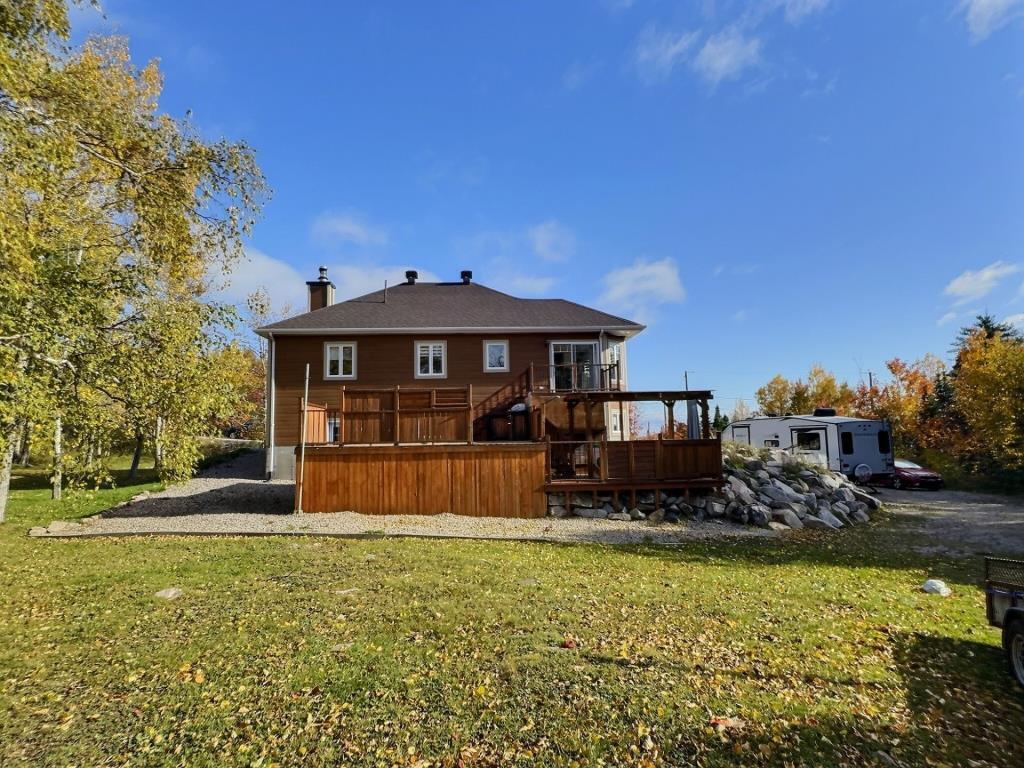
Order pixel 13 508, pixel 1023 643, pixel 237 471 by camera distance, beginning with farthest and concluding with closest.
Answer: pixel 237 471, pixel 13 508, pixel 1023 643

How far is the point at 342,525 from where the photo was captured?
11.7 meters

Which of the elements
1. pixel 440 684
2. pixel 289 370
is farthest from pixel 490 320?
pixel 440 684

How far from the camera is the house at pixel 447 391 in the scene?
535 inches

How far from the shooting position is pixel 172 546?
9398 mm

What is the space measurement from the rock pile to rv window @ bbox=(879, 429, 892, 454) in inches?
294

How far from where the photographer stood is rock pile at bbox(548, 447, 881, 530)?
13477 mm

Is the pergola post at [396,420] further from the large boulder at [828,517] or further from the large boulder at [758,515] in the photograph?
the large boulder at [828,517]

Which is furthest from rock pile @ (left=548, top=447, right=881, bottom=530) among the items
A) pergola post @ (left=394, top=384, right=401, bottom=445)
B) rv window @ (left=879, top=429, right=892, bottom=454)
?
rv window @ (left=879, top=429, right=892, bottom=454)

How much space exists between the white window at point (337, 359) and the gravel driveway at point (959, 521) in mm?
17644

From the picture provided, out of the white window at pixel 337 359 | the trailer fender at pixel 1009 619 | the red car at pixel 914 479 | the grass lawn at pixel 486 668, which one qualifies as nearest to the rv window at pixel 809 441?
the red car at pixel 914 479

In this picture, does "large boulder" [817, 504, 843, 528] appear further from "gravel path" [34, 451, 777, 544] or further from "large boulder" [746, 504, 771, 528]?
"gravel path" [34, 451, 777, 544]

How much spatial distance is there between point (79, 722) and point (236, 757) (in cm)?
129

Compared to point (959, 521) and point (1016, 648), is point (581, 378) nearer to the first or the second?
point (959, 521)

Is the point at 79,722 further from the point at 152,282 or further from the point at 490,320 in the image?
the point at 490,320
